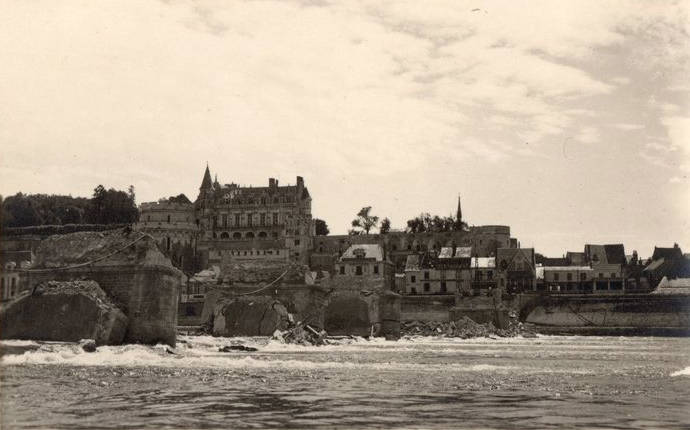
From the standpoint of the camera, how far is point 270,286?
57.2m

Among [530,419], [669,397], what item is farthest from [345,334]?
[530,419]

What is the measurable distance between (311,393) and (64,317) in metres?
15.5

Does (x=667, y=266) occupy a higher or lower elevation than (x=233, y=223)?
lower

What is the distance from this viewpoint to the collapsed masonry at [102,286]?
31844 mm

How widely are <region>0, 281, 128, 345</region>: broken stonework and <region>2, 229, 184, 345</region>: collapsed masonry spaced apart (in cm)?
3

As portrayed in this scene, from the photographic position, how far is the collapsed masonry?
1254 inches

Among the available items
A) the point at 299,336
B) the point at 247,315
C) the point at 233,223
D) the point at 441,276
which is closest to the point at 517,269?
the point at 441,276

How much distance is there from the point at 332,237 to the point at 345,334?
76.0 m

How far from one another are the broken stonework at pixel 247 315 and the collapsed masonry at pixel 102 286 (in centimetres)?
2182

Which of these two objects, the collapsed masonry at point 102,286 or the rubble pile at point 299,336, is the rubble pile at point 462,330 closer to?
the rubble pile at point 299,336

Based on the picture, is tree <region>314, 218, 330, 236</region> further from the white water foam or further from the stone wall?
the white water foam

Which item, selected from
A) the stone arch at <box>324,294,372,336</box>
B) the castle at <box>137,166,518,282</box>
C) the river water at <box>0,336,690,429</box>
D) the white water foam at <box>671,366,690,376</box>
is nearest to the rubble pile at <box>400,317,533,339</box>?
the stone arch at <box>324,294,372,336</box>

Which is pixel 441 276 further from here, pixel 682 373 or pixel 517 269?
pixel 682 373

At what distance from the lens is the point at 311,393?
19234mm
